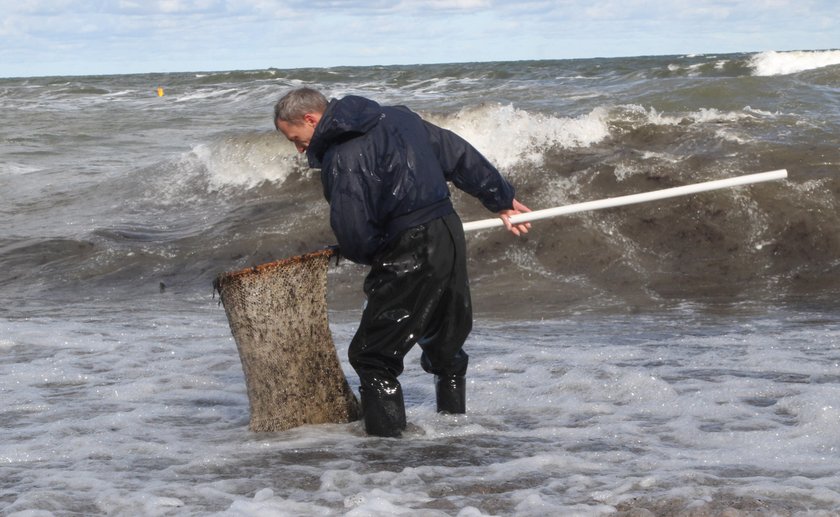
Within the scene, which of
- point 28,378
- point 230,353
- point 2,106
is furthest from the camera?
point 2,106

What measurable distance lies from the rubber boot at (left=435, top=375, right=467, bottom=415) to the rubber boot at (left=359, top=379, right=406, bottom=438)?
291 mm

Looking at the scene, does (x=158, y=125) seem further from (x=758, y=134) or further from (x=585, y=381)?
(x=585, y=381)

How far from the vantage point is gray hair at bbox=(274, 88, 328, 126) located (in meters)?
4.62

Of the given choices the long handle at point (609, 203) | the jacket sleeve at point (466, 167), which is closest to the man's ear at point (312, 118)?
the jacket sleeve at point (466, 167)

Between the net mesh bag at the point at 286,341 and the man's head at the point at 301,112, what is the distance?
0.57 m

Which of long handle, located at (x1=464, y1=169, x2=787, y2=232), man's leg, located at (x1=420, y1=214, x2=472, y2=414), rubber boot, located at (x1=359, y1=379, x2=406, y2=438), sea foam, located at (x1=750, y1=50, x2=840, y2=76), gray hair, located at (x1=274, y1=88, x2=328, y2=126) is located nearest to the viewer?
gray hair, located at (x1=274, y1=88, x2=328, y2=126)

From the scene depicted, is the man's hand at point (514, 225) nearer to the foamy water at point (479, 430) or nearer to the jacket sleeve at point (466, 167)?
the jacket sleeve at point (466, 167)

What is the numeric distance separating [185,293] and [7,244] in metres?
2.99

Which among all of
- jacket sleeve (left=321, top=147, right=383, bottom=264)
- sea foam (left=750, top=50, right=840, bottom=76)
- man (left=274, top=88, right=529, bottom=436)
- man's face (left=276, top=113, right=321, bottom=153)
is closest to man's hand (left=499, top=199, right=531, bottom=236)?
man (left=274, top=88, right=529, bottom=436)

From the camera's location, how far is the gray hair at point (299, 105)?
4.62 meters

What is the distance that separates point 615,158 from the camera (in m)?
11.5

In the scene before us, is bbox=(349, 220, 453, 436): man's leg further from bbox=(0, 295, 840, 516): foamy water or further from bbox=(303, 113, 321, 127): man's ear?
bbox=(303, 113, 321, 127): man's ear

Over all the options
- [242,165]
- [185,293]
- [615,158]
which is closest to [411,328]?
[185,293]

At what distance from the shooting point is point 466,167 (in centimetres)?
494
